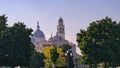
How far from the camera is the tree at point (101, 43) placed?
231ft

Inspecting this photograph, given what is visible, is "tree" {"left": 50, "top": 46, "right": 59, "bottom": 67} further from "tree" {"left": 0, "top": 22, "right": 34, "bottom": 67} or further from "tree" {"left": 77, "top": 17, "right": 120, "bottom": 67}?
"tree" {"left": 0, "top": 22, "right": 34, "bottom": 67}

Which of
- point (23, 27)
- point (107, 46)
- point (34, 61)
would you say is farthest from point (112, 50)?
point (34, 61)

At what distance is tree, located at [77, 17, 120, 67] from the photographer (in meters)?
70.4

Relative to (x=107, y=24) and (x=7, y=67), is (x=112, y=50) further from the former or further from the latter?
(x=7, y=67)

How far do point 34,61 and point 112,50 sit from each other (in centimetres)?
4019

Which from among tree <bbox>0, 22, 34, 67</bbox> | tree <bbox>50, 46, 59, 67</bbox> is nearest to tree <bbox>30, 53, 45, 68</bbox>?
tree <bbox>50, 46, 59, 67</bbox>

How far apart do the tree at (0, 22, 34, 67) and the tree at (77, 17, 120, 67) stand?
35.5ft

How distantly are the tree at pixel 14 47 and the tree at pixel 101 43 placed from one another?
1082cm

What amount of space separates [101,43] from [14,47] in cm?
1507

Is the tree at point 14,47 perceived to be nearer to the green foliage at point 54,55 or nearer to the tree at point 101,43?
the tree at point 101,43

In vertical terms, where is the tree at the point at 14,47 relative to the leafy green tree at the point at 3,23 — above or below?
below

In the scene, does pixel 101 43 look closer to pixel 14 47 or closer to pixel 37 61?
pixel 14 47

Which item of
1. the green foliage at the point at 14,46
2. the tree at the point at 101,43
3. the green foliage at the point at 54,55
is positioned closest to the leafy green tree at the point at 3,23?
the green foliage at the point at 14,46

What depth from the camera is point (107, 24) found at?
7225cm
